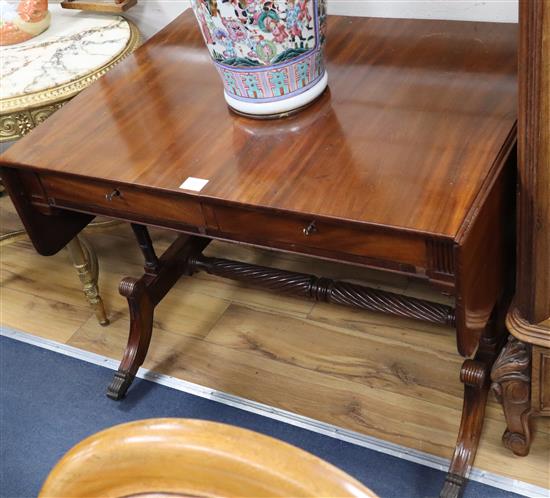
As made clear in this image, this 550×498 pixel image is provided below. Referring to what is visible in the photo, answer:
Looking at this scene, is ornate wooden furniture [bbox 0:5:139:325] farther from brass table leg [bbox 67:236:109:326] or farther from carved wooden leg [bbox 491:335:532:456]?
carved wooden leg [bbox 491:335:532:456]

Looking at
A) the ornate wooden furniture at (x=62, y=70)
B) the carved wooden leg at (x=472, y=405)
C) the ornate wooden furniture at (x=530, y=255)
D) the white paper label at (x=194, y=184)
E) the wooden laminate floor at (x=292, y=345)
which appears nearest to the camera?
the ornate wooden furniture at (x=530, y=255)

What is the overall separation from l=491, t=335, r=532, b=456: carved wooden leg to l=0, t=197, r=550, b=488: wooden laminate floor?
68 mm

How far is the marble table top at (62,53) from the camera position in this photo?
172 cm

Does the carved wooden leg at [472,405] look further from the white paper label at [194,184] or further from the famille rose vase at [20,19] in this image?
the famille rose vase at [20,19]

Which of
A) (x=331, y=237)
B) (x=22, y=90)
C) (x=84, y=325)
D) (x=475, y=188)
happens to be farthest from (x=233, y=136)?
(x=84, y=325)

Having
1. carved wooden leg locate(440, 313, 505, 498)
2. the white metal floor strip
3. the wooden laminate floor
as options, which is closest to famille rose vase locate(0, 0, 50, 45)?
the wooden laminate floor

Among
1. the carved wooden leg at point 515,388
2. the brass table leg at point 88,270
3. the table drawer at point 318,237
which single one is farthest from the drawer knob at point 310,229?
the brass table leg at point 88,270

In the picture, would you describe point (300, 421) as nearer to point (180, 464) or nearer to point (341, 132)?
point (341, 132)

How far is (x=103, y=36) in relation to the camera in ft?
6.17

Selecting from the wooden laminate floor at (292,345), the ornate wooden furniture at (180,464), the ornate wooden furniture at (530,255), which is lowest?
the wooden laminate floor at (292,345)

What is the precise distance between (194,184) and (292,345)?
2.11 feet

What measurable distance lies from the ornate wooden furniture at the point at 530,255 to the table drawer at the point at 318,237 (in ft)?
0.54

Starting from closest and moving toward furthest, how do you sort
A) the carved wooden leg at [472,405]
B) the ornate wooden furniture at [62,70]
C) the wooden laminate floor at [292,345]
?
1. the carved wooden leg at [472,405]
2. the wooden laminate floor at [292,345]
3. the ornate wooden furniture at [62,70]

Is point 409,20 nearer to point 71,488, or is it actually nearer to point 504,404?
point 504,404
